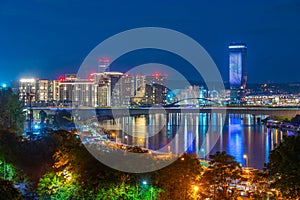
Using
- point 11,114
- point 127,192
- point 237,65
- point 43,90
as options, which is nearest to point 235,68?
point 237,65

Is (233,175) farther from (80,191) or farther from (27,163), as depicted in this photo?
(27,163)

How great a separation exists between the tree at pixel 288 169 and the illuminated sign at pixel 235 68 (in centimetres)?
3764

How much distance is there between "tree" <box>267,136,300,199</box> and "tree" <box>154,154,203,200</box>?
752mm

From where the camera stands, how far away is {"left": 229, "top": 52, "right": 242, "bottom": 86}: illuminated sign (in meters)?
40.1

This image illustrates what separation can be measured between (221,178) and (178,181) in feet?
1.25

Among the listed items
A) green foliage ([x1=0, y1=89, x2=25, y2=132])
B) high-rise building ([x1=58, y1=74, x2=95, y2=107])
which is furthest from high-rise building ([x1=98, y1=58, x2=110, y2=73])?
green foliage ([x1=0, y1=89, x2=25, y2=132])

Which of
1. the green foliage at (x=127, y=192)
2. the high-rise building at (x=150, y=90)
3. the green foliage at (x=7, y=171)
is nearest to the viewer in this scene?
the green foliage at (x=127, y=192)

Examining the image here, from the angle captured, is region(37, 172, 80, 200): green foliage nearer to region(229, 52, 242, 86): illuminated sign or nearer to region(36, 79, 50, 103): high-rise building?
region(36, 79, 50, 103): high-rise building

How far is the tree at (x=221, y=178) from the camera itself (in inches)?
126

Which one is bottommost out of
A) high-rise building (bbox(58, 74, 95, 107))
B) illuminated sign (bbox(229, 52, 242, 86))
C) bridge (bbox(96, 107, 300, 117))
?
bridge (bbox(96, 107, 300, 117))

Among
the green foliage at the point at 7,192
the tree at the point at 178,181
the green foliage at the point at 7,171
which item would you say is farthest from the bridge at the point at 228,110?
the green foliage at the point at 7,192

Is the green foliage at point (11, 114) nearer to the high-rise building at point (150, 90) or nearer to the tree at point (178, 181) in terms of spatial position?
the tree at point (178, 181)

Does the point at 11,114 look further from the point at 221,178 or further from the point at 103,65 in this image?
the point at 103,65

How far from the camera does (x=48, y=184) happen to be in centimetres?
366
